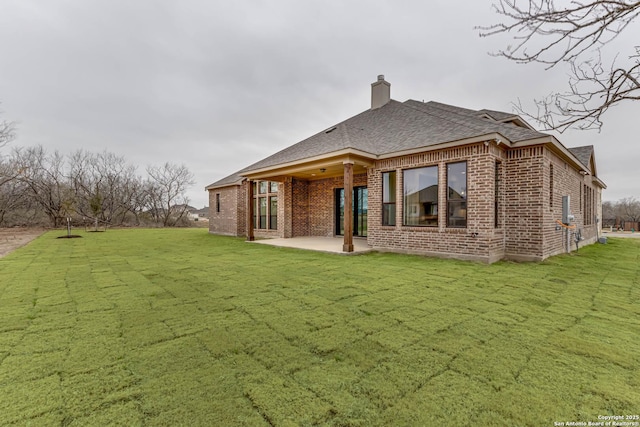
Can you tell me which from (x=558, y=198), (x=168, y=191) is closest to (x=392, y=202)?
(x=558, y=198)

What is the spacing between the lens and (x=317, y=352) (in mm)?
2170

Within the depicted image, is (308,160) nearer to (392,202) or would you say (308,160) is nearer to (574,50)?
(392,202)

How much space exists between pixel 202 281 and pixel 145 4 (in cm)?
820

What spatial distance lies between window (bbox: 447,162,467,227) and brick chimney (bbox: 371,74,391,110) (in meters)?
6.94

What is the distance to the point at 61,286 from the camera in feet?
13.8

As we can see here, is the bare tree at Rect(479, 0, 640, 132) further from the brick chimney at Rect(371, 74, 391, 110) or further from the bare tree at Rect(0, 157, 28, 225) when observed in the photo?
the bare tree at Rect(0, 157, 28, 225)

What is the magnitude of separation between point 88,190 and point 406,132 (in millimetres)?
30340

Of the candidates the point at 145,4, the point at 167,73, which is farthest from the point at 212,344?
the point at 167,73

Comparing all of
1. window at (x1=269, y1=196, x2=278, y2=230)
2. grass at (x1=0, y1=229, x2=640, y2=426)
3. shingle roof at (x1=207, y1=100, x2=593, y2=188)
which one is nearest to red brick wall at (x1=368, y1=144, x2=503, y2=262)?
shingle roof at (x1=207, y1=100, x2=593, y2=188)

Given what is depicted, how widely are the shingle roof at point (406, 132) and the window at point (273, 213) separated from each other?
225 centimetres

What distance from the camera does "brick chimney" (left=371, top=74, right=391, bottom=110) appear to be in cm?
1234

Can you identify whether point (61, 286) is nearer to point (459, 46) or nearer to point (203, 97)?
point (459, 46)

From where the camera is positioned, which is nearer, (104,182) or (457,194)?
(457,194)

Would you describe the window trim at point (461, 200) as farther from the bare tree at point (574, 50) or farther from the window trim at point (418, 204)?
the bare tree at point (574, 50)
